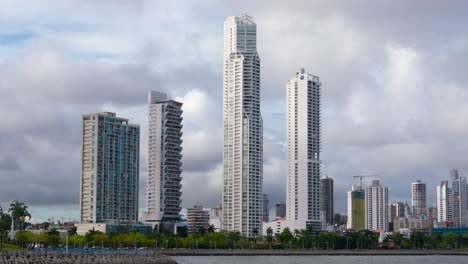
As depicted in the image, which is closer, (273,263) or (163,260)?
(163,260)

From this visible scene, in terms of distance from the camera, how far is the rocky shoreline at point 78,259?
4607 inches

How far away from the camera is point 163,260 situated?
154m

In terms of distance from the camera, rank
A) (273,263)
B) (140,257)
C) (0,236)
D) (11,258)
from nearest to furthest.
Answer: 1. (11,258)
2. (140,257)
3. (0,236)
4. (273,263)

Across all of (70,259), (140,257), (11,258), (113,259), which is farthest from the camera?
(140,257)

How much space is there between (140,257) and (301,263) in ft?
160

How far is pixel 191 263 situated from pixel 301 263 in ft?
85.9

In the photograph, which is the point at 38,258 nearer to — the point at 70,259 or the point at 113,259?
the point at 70,259

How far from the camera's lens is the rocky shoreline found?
384ft

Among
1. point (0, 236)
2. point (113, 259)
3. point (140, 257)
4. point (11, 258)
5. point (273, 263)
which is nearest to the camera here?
point (11, 258)

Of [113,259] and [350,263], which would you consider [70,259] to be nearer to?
[113,259]

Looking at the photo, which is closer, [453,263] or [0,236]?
[0,236]

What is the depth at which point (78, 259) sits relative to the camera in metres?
131

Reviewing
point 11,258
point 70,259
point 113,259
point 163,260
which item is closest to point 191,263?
point 163,260

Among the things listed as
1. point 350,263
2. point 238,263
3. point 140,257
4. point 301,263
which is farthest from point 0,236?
point 350,263
